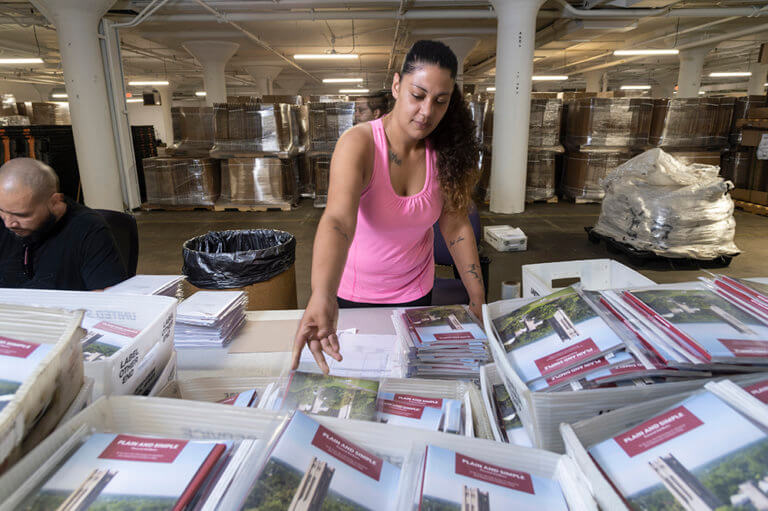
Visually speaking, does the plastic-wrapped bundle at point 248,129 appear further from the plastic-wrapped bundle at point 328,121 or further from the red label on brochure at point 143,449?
the red label on brochure at point 143,449

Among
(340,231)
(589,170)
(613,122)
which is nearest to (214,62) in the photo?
(589,170)

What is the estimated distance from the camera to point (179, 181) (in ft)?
26.9

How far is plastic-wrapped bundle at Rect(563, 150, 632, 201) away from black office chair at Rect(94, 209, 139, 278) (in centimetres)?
760

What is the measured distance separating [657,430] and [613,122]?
8.62 m

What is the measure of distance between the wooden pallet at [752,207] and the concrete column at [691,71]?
6295mm

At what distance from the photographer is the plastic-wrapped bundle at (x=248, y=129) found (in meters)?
7.92

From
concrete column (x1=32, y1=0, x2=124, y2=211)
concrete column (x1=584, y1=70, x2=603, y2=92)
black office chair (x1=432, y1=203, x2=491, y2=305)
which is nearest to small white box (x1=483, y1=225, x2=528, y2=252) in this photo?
black office chair (x1=432, y1=203, x2=491, y2=305)

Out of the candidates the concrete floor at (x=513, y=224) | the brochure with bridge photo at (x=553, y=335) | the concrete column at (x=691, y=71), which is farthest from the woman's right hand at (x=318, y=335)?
the concrete column at (x=691, y=71)

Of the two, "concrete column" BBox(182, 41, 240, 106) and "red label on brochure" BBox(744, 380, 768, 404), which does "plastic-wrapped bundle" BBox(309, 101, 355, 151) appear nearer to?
"concrete column" BBox(182, 41, 240, 106)

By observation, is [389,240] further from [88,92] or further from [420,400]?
[88,92]

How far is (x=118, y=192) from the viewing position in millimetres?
7523

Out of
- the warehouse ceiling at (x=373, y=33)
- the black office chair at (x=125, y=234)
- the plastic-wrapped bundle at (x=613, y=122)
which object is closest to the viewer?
the black office chair at (x=125, y=234)

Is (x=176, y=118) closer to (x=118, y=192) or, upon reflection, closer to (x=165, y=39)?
(x=118, y=192)

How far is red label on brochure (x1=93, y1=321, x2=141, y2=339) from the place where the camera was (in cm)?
108
